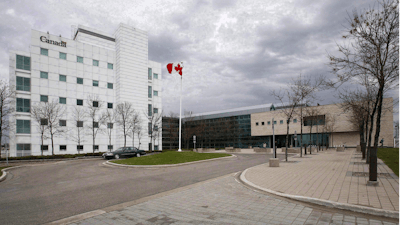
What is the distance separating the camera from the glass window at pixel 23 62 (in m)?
39.9

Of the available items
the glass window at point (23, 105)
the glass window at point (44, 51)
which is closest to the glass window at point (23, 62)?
the glass window at point (44, 51)

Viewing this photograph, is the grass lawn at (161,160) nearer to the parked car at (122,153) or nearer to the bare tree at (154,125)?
the parked car at (122,153)

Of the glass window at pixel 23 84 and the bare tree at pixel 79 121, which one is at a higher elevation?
the glass window at pixel 23 84

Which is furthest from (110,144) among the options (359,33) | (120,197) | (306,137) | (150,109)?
(306,137)

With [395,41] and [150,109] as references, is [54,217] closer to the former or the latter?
[395,41]

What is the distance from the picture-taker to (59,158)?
3041cm

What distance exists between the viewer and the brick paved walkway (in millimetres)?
5277

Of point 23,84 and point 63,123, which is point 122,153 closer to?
point 63,123

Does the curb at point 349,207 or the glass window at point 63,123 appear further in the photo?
the glass window at point 63,123

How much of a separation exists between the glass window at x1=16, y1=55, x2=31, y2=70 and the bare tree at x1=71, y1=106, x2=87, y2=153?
10.1 meters

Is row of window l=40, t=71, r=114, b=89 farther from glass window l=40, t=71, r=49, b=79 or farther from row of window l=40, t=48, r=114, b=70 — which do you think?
row of window l=40, t=48, r=114, b=70

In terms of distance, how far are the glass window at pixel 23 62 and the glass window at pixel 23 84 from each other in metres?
1.86

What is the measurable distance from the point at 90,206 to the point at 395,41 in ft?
44.9

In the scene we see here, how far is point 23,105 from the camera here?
1559 inches
